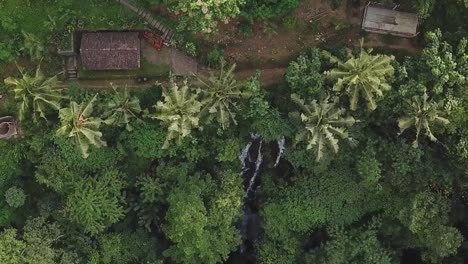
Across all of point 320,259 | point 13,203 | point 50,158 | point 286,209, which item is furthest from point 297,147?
point 13,203

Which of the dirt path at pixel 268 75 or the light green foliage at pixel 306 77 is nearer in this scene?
the light green foliage at pixel 306 77

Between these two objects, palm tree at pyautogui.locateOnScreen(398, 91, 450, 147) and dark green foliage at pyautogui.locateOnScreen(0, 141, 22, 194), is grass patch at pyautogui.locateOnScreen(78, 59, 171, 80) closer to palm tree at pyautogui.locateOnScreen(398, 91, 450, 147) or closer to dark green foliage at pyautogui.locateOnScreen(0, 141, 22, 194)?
dark green foliage at pyautogui.locateOnScreen(0, 141, 22, 194)

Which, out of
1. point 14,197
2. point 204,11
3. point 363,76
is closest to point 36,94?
point 14,197

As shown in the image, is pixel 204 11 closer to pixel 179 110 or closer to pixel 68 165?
pixel 179 110

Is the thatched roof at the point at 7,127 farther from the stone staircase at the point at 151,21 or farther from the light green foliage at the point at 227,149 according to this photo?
the light green foliage at the point at 227,149

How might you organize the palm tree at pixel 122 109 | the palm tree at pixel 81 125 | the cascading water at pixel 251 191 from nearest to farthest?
1. the palm tree at pixel 81 125
2. the palm tree at pixel 122 109
3. the cascading water at pixel 251 191

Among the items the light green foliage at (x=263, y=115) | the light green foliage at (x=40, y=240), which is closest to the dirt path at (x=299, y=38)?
the light green foliage at (x=263, y=115)
